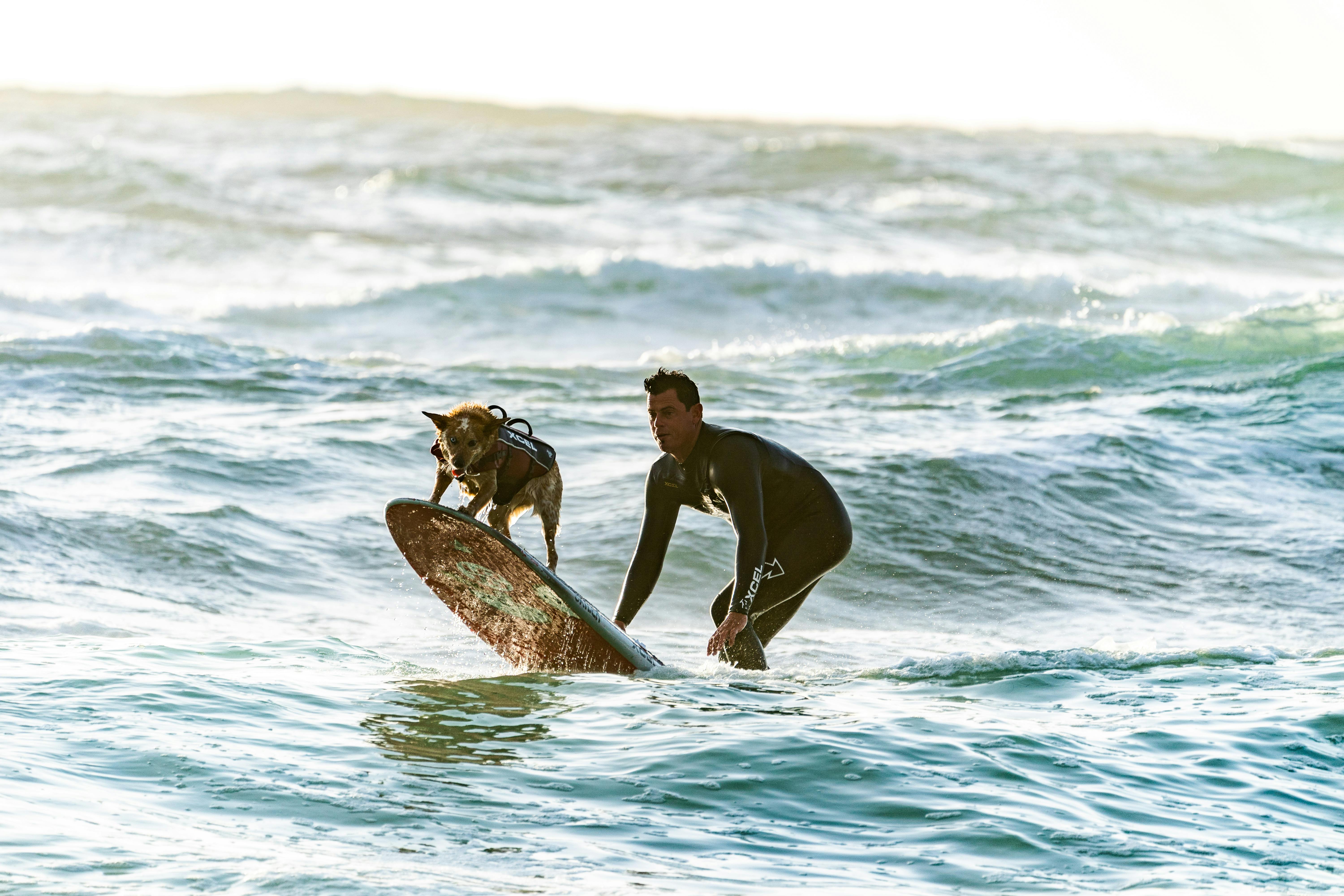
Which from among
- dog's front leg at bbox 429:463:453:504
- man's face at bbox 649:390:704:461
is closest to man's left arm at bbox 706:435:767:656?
man's face at bbox 649:390:704:461

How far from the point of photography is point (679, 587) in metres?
11.1

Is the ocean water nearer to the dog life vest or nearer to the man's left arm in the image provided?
the man's left arm

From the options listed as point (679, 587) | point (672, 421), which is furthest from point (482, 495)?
point (679, 587)

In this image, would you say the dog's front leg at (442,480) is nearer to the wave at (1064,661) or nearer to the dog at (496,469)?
the dog at (496,469)

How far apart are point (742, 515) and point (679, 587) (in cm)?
435

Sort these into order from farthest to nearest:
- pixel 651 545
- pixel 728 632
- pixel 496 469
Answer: pixel 651 545 → pixel 728 632 → pixel 496 469

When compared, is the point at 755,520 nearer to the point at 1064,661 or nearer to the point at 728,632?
the point at 728,632

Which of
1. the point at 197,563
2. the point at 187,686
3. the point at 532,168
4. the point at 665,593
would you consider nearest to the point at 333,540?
the point at 197,563

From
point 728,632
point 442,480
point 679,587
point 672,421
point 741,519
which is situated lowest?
point 679,587

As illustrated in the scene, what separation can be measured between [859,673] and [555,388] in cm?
1044

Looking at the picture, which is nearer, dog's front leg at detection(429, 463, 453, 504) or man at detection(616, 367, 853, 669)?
dog's front leg at detection(429, 463, 453, 504)

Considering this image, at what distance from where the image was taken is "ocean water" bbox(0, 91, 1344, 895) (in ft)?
16.9

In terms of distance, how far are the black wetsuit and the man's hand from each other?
3cm

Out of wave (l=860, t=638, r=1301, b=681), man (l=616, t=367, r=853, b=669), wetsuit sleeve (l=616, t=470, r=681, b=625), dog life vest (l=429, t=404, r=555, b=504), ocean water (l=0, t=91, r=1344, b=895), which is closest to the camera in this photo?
ocean water (l=0, t=91, r=1344, b=895)
